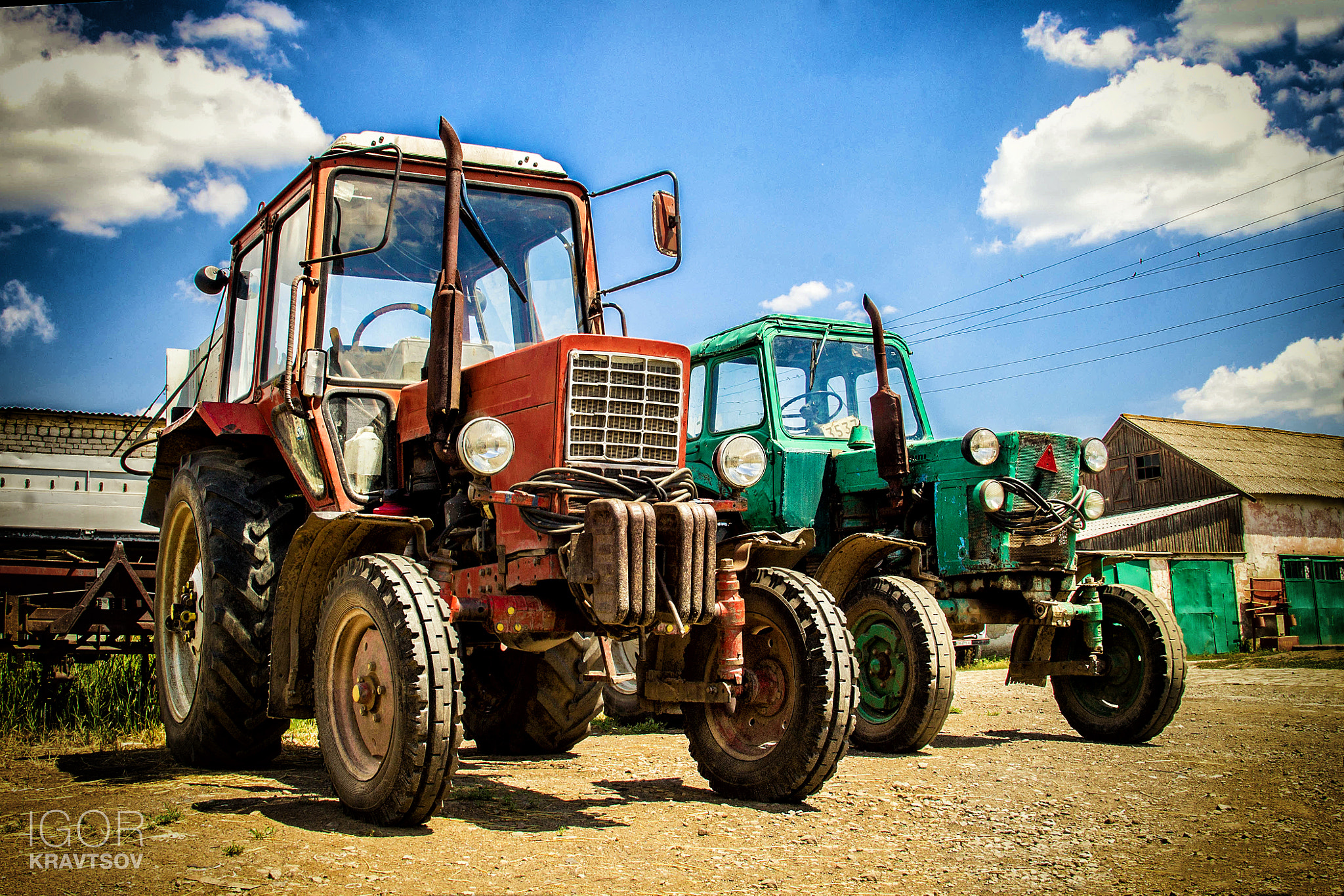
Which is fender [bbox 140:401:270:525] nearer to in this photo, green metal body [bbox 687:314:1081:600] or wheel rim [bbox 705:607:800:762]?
wheel rim [bbox 705:607:800:762]

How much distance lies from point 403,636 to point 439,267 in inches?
91.6

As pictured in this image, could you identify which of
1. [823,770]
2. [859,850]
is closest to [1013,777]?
[823,770]

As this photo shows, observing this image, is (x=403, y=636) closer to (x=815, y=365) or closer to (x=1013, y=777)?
(x=1013, y=777)

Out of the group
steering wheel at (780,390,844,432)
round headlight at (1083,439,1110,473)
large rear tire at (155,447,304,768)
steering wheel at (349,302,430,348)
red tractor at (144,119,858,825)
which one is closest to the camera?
red tractor at (144,119,858,825)

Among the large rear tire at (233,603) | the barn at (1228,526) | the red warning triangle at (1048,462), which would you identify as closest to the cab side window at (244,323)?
the large rear tire at (233,603)

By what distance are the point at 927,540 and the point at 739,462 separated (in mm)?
3622

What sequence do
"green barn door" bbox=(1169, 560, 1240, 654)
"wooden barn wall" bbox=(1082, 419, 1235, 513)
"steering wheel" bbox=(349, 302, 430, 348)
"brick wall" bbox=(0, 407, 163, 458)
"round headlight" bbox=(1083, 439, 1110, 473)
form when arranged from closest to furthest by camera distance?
"steering wheel" bbox=(349, 302, 430, 348) → "round headlight" bbox=(1083, 439, 1110, 473) → "brick wall" bbox=(0, 407, 163, 458) → "green barn door" bbox=(1169, 560, 1240, 654) → "wooden barn wall" bbox=(1082, 419, 1235, 513)

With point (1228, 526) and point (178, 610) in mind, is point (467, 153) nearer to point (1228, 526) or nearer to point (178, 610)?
point (178, 610)

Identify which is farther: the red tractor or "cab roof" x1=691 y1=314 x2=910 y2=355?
"cab roof" x1=691 y1=314 x2=910 y2=355

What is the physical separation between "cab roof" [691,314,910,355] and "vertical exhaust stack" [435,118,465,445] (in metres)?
4.27

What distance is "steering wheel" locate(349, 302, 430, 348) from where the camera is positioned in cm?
527

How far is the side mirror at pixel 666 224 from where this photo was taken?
5277 millimetres

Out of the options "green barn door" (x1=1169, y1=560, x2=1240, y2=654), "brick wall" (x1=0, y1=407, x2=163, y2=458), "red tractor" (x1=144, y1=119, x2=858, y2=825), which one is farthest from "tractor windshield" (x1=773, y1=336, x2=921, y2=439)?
"green barn door" (x1=1169, y1=560, x2=1240, y2=654)

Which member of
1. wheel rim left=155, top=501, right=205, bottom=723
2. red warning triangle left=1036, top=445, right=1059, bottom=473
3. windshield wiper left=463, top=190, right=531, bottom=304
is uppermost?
windshield wiper left=463, top=190, right=531, bottom=304
